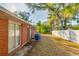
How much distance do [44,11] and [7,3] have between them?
1984 millimetres

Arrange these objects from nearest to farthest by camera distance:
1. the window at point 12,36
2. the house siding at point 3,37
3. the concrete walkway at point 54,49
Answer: the house siding at point 3,37 < the window at point 12,36 < the concrete walkway at point 54,49

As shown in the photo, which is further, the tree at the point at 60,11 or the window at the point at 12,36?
the tree at the point at 60,11

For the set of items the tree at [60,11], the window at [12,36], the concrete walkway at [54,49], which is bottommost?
the concrete walkway at [54,49]

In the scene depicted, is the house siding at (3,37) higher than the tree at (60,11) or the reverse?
the reverse

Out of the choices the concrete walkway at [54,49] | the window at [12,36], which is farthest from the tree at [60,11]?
the window at [12,36]

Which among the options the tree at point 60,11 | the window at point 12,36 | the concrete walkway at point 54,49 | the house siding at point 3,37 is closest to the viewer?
the house siding at point 3,37

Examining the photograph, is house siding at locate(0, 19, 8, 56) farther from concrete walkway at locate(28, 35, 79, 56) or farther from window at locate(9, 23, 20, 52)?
concrete walkway at locate(28, 35, 79, 56)

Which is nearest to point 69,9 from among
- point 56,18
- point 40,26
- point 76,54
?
point 56,18

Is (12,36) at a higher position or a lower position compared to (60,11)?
lower

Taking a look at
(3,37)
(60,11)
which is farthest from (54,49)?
(3,37)

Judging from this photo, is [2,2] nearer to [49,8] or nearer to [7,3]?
[7,3]

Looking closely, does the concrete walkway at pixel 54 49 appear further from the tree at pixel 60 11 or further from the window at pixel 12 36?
the tree at pixel 60 11

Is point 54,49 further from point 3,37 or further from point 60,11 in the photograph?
point 3,37

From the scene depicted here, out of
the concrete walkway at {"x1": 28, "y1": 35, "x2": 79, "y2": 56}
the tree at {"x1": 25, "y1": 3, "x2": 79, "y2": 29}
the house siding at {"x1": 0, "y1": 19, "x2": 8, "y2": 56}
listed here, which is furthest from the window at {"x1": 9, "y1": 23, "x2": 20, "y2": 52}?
the tree at {"x1": 25, "y1": 3, "x2": 79, "y2": 29}
